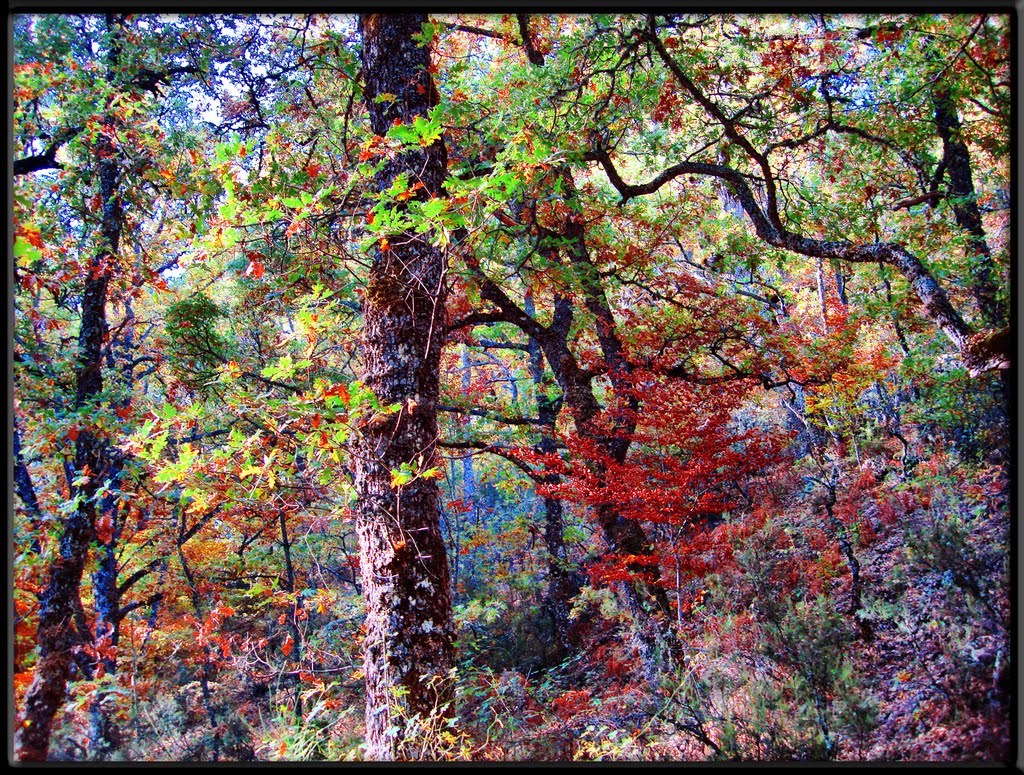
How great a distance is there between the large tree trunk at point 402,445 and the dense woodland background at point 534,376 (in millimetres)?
23

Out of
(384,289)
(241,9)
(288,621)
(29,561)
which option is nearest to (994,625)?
(384,289)

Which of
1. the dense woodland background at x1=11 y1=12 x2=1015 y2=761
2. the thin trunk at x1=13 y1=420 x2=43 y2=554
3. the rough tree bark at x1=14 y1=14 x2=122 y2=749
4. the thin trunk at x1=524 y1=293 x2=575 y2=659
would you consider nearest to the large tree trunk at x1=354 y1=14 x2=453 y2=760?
the dense woodland background at x1=11 y1=12 x2=1015 y2=761

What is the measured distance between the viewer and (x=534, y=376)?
9.62 metres

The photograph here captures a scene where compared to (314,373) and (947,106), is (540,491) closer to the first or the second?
(314,373)

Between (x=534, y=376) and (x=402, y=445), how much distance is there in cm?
657

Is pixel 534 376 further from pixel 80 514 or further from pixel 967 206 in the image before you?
pixel 80 514

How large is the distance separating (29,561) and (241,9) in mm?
4001

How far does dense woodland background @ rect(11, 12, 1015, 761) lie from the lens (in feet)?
9.83

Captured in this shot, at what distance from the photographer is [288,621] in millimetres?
9039

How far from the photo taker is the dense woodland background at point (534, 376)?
9.83 feet

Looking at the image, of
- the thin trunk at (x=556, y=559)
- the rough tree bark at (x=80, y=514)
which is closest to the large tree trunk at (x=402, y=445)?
the rough tree bark at (x=80, y=514)

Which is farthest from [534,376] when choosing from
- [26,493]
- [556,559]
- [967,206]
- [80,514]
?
[26,493]

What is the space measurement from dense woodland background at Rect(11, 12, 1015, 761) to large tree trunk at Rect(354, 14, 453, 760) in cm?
2

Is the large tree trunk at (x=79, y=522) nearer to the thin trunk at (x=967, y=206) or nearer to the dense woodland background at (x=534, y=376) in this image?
the dense woodland background at (x=534, y=376)
